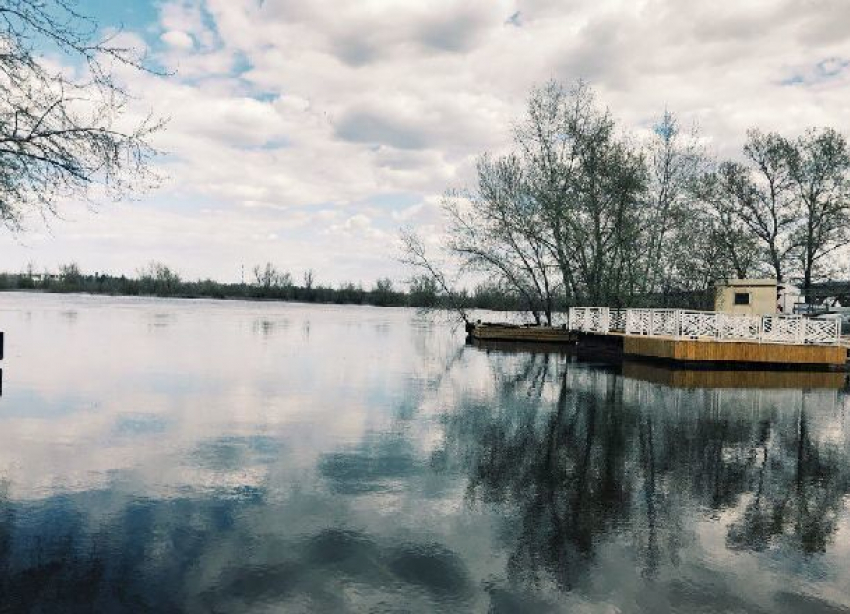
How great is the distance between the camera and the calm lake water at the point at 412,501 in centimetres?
471

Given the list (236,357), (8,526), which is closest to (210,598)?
(8,526)

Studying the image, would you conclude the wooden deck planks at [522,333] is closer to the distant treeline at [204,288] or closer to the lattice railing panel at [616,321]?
the lattice railing panel at [616,321]

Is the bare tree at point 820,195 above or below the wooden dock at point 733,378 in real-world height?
above

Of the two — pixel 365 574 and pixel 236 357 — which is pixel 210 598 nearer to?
pixel 365 574

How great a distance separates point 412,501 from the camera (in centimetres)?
683

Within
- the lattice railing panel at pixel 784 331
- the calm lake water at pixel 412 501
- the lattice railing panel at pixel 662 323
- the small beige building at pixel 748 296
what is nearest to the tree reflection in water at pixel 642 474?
the calm lake water at pixel 412 501

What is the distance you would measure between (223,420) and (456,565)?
7.08 meters

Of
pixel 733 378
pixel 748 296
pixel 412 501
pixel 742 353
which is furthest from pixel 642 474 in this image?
pixel 748 296

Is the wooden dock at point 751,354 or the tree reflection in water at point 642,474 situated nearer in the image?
the tree reflection in water at point 642,474

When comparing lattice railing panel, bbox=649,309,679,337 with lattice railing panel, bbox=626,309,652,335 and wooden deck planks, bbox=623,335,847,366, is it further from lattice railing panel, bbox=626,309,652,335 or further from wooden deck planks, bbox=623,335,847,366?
wooden deck planks, bbox=623,335,847,366

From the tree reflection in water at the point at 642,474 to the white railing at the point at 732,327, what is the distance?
1055 cm

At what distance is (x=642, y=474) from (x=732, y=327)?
19552 mm

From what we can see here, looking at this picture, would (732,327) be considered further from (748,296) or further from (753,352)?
(748,296)

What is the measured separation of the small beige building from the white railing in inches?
157
